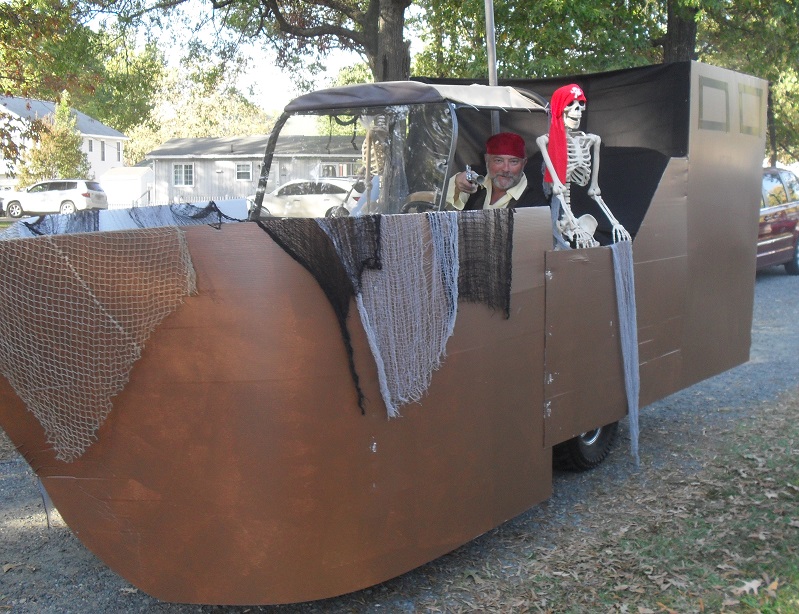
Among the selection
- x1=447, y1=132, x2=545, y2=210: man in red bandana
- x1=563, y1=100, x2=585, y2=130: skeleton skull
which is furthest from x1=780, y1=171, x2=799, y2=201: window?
x1=563, y1=100, x2=585, y2=130: skeleton skull

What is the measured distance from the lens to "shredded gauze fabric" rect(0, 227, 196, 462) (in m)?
2.92

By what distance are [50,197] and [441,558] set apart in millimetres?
33346

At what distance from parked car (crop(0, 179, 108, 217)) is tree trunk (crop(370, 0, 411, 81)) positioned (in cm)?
2589

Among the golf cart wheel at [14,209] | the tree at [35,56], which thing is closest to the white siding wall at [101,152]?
the golf cart wheel at [14,209]

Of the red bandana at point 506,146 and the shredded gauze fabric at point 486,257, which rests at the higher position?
the red bandana at point 506,146

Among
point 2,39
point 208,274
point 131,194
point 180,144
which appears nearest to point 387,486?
point 208,274

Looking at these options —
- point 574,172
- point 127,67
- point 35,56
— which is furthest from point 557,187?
point 127,67

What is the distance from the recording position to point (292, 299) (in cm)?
312

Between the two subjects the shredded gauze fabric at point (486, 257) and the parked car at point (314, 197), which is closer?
the shredded gauze fabric at point (486, 257)

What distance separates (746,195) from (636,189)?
118 cm

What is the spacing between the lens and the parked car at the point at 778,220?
1345 centimetres

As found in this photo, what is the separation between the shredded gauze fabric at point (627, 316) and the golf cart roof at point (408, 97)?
117 centimetres

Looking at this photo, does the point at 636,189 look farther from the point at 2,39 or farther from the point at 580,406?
the point at 2,39

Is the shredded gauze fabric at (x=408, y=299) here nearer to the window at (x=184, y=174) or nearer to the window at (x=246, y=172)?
the window at (x=246, y=172)
